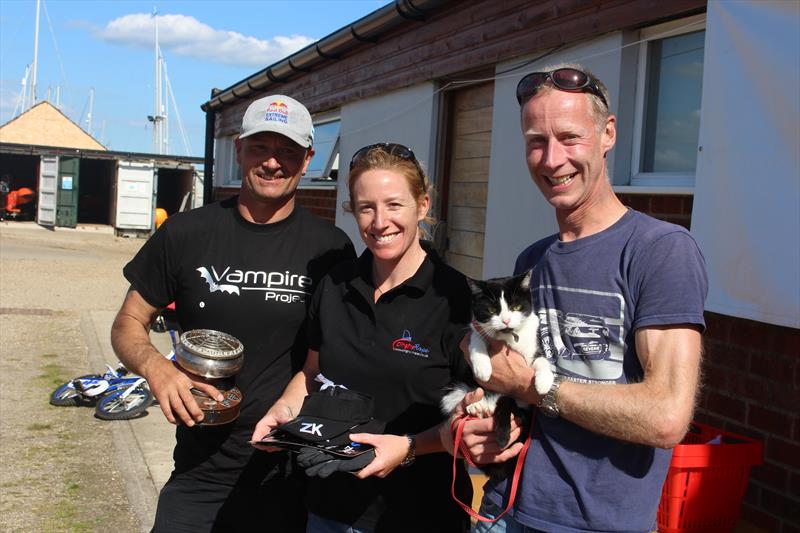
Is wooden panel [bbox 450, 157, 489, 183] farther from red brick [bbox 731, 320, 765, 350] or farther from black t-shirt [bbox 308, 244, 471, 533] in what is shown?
black t-shirt [bbox 308, 244, 471, 533]

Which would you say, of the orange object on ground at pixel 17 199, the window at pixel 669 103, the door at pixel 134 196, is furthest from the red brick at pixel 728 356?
the orange object on ground at pixel 17 199

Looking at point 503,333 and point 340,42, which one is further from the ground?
point 340,42

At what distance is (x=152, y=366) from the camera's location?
8.95ft

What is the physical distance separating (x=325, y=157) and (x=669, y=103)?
20.9 feet

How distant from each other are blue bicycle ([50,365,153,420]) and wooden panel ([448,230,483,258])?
3191 mm

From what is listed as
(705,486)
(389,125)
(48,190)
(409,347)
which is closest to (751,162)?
(705,486)

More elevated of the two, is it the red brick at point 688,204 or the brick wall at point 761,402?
the red brick at point 688,204

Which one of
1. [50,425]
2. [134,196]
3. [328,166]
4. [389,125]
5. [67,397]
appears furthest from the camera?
Answer: [134,196]

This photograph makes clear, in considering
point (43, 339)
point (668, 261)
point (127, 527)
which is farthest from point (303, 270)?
point (43, 339)

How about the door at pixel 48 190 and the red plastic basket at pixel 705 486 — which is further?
the door at pixel 48 190

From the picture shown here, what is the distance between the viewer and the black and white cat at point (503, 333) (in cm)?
211

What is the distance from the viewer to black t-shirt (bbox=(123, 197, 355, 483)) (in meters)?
2.89

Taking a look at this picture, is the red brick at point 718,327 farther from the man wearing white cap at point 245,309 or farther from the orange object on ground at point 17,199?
the orange object on ground at point 17,199

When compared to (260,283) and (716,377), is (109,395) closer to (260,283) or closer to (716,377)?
(260,283)
